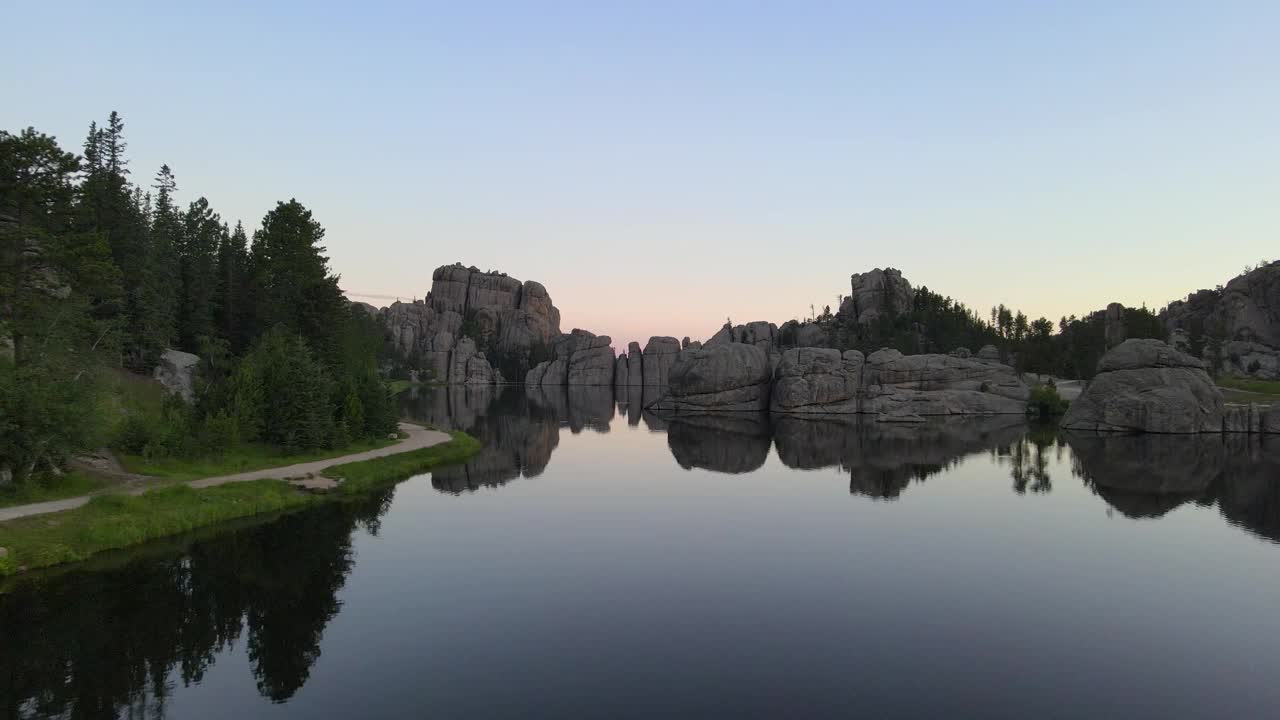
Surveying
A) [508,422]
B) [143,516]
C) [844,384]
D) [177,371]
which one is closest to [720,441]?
[508,422]

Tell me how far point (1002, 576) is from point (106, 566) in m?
32.2

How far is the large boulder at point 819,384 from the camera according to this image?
104562 mm

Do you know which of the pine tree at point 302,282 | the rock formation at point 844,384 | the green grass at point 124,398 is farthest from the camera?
the rock formation at point 844,384

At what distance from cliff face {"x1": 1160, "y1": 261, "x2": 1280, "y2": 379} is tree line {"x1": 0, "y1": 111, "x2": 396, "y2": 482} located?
447 feet

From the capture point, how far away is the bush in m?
97.3

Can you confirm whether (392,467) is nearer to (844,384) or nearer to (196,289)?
(196,289)

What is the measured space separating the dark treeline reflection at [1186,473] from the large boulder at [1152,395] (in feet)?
8.15

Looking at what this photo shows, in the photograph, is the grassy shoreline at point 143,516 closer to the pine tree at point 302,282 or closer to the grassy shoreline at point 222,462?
the grassy shoreline at point 222,462

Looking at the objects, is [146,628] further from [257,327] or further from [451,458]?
[257,327]

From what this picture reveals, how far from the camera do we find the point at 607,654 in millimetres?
20156

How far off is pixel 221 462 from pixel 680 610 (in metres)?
30.5

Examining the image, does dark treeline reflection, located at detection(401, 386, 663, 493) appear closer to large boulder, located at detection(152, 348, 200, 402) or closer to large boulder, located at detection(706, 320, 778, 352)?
large boulder, located at detection(152, 348, 200, 402)

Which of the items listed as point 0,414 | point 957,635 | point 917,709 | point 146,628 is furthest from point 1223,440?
point 0,414

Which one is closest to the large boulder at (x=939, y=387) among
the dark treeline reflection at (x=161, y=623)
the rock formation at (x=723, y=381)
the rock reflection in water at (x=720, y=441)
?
the rock formation at (x=723, y=381)
